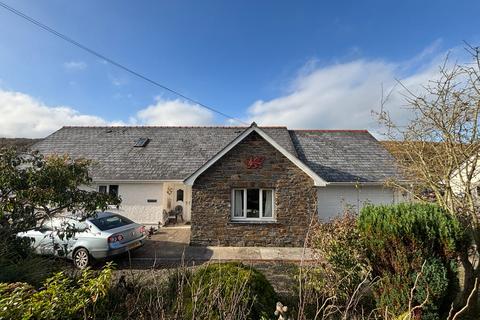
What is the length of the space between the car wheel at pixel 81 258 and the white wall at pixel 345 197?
11.0m

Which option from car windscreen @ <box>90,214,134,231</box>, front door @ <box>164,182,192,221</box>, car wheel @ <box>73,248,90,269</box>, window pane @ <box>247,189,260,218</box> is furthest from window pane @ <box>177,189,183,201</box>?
car wheel @ <box>73,248,90,269</box>

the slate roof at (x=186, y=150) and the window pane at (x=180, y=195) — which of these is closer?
the slate roof at (x=186, y=150)

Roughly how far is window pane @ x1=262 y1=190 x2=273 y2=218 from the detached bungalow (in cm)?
4

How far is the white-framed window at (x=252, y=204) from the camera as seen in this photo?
11867 mm

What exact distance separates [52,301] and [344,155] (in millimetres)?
16181

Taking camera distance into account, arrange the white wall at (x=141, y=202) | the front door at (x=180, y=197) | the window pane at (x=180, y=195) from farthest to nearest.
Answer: the window pane at (x=180, y=195) < the front door at (x=180, y=197) < the white wall at (x=141, y=202)

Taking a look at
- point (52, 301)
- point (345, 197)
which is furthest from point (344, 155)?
point (52, 301)

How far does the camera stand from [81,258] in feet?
28.5

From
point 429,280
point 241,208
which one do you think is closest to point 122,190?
point 241,208

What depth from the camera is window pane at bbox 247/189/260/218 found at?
11.9 meters

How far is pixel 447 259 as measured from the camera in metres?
4.55

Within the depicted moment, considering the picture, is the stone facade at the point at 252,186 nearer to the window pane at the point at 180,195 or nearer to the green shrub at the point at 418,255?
the window pane at the point at 180,195

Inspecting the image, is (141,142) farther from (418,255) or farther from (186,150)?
(418,255)

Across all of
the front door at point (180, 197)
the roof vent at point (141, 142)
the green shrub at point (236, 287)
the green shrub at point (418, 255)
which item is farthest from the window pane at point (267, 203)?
the roof vent at point (141, 142)
